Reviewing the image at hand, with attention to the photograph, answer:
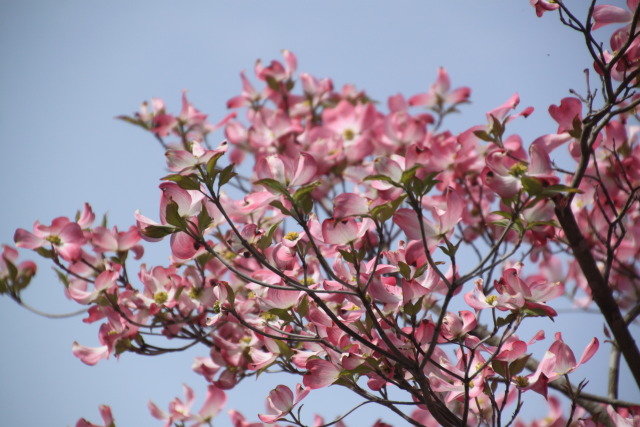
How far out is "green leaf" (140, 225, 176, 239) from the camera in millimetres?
928

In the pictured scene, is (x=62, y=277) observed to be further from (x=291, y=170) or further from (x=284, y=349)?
(x=291, y=170)

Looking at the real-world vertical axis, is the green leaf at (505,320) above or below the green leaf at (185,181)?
above

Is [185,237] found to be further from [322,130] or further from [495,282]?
[322,130]

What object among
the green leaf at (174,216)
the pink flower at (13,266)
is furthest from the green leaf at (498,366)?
the pink flower at (13,266)

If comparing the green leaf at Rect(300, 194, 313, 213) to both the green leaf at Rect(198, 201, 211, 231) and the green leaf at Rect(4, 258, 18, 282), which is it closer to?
the green leaf at Rect(198, 201, 211, 231)

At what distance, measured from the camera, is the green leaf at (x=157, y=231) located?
0.93 meters

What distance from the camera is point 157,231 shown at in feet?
Answer: 3.07

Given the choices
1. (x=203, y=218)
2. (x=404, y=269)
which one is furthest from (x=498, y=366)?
(x=203, y=218)

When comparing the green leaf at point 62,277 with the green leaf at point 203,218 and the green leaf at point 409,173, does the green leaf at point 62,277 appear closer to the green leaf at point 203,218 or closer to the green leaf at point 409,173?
the green leaf at point 203,218

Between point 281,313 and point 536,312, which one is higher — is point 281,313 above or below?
below

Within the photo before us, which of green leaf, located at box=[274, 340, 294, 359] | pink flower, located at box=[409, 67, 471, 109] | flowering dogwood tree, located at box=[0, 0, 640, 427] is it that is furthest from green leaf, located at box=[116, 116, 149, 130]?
green leaf, located at box=[274, 340, 294, 359]

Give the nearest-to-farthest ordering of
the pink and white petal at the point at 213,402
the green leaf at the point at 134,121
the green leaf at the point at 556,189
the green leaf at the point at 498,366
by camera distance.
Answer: the green leaf at the point at 556,189, the green leaf at the point at 498,366, the pink and white petal at the point at 213,402, the green leaf at the point at 134,121

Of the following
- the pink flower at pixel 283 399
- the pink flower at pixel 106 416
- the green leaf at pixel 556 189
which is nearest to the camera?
the green leaf at pixel 556 189

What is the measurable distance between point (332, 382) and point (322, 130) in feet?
4.39
